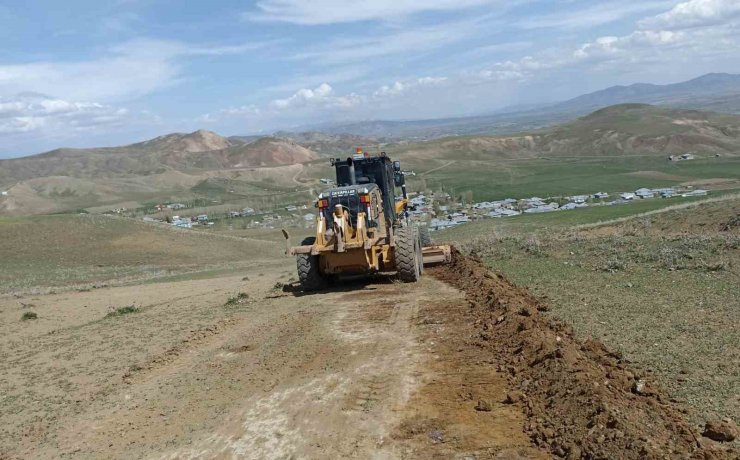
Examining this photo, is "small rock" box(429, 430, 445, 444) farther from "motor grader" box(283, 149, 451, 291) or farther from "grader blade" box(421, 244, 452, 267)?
"grader blade" box(421, 244, 452, 267)

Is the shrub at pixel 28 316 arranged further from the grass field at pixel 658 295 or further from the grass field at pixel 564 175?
the grass field at pixel 564 175

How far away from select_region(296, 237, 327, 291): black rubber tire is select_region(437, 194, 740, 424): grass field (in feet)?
16.4

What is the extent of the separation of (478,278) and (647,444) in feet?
30.5

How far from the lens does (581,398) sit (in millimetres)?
6426

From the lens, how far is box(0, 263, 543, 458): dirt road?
665 cm

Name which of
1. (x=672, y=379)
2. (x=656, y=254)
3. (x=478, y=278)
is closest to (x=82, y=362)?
(x=478, y=278)

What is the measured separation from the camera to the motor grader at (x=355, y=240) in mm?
15172

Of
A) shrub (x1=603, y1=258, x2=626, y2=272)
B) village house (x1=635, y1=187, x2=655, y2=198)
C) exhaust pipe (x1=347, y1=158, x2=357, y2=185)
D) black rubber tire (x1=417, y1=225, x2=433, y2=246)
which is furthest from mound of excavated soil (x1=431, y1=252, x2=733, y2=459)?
village house (x1=635, y1=187, x2=655, y2=198)

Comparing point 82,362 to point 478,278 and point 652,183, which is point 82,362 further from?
point 652,183

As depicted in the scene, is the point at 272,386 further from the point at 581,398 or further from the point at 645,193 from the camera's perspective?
the point at 645,193

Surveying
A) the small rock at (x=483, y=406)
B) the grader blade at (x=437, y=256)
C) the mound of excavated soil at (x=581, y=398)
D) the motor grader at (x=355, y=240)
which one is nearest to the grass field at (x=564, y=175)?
the grader blade at (x=437, y=256)

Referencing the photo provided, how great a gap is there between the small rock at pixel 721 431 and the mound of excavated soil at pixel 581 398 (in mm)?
128

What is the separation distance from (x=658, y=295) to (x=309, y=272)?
8.36 metres

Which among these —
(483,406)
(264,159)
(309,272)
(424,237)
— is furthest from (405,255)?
(264,159)
